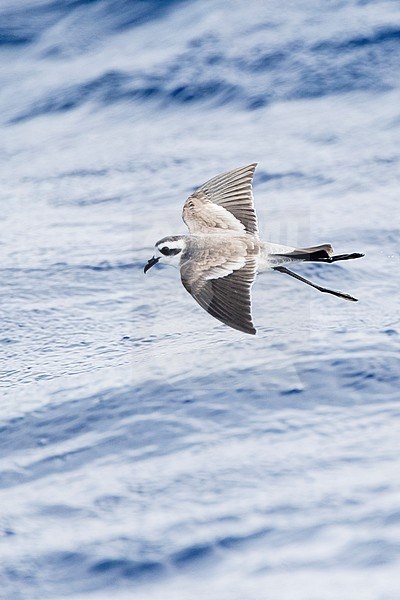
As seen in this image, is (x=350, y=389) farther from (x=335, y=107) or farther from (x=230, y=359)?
(x=335, y=107)

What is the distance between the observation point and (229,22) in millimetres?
12023

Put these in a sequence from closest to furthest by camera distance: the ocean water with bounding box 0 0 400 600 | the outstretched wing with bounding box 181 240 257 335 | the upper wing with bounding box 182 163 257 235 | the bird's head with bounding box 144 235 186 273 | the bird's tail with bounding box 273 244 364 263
A: 1. the ocean water with bounding box 0 0 400 600
2. the outstretched wing with bounding box 181 240 257 335
3. the bird's tail with bounding box 273 244 364 263
4. the bird's head with bounding box 144 235 186 273
5. the upper wing with bounding box 182 163 257 235

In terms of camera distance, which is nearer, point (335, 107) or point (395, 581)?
point (395, 581)

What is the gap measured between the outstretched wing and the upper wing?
65cm

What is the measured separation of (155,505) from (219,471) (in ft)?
1.44

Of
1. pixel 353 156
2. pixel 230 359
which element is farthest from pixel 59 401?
pixel 353 156

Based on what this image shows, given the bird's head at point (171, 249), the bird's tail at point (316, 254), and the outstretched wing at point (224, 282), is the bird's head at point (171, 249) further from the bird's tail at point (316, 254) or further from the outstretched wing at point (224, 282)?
the bird's tail at point (316, 254)

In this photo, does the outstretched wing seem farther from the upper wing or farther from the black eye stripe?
the upper wing

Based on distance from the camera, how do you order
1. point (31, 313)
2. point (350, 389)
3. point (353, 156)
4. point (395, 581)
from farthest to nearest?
1. point (353, 156)
2. point (31, 313)
3. point (350, 389)
4. point (395, 581)

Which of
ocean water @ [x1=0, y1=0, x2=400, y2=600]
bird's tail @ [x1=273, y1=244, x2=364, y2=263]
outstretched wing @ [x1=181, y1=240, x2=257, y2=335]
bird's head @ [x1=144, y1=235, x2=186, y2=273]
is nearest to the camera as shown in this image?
ocean water @ [x1=0, y1=0, x2=400, y2=600]

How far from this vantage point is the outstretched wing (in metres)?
6.51

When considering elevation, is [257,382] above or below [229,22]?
below

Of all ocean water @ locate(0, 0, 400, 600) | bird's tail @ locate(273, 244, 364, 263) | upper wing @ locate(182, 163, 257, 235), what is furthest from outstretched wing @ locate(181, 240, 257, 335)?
ocean water @ locate(0, 0, 400, 600)

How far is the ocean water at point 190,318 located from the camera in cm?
585
